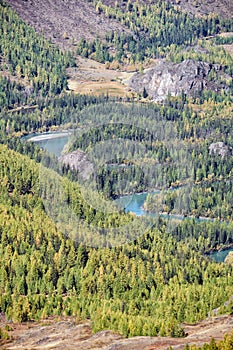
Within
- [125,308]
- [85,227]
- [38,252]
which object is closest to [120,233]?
[85,227]

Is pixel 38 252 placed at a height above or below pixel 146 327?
below

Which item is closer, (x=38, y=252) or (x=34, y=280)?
→ (x=34, y=280)

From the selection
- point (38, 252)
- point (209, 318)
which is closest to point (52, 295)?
point (38, 252)

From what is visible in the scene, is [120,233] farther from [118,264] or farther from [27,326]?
[27,326]

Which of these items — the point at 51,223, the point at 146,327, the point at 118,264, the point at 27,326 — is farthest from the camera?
the point at 51,223

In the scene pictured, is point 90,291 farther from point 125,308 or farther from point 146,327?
point 146,327

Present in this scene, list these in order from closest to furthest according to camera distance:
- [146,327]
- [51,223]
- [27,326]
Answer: [146,327] → [27,326] → [51,223]
